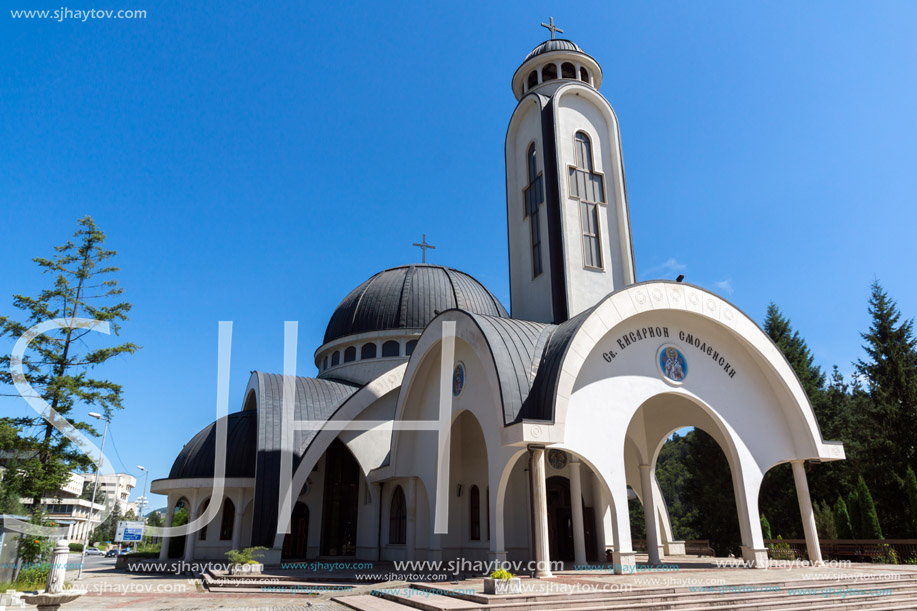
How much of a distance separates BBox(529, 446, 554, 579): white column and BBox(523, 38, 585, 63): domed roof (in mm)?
13550

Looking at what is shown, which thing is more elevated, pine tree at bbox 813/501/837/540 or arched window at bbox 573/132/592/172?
arched window at bbox 573/132/592/172

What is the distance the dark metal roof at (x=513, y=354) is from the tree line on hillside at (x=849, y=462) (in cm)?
1251

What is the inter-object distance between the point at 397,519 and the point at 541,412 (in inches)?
334

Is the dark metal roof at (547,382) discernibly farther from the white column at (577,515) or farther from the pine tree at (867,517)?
the pine tree at (867,517)

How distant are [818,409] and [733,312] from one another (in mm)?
15066

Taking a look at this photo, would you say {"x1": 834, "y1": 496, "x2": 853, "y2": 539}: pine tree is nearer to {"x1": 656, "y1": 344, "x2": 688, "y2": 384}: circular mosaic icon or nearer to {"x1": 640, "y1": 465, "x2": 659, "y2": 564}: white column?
{"x1": 640, "y1": 465, "x2": 659, "y2": 564}: white column

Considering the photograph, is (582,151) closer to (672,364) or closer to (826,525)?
(672,364)

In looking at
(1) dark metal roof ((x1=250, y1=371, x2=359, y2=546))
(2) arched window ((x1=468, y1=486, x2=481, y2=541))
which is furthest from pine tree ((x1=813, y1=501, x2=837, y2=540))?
(1) dark metal roof ((x1=250, y1=371, x2=359, y2=546))

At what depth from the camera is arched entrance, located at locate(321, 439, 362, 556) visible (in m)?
20.9

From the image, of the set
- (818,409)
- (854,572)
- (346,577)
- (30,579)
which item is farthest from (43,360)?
(818,409)

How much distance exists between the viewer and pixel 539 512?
11414 mm

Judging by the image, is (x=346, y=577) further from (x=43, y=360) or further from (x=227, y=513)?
(x=43, y=360)

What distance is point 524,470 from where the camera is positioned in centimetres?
1559

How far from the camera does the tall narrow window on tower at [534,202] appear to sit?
57.7 feet
